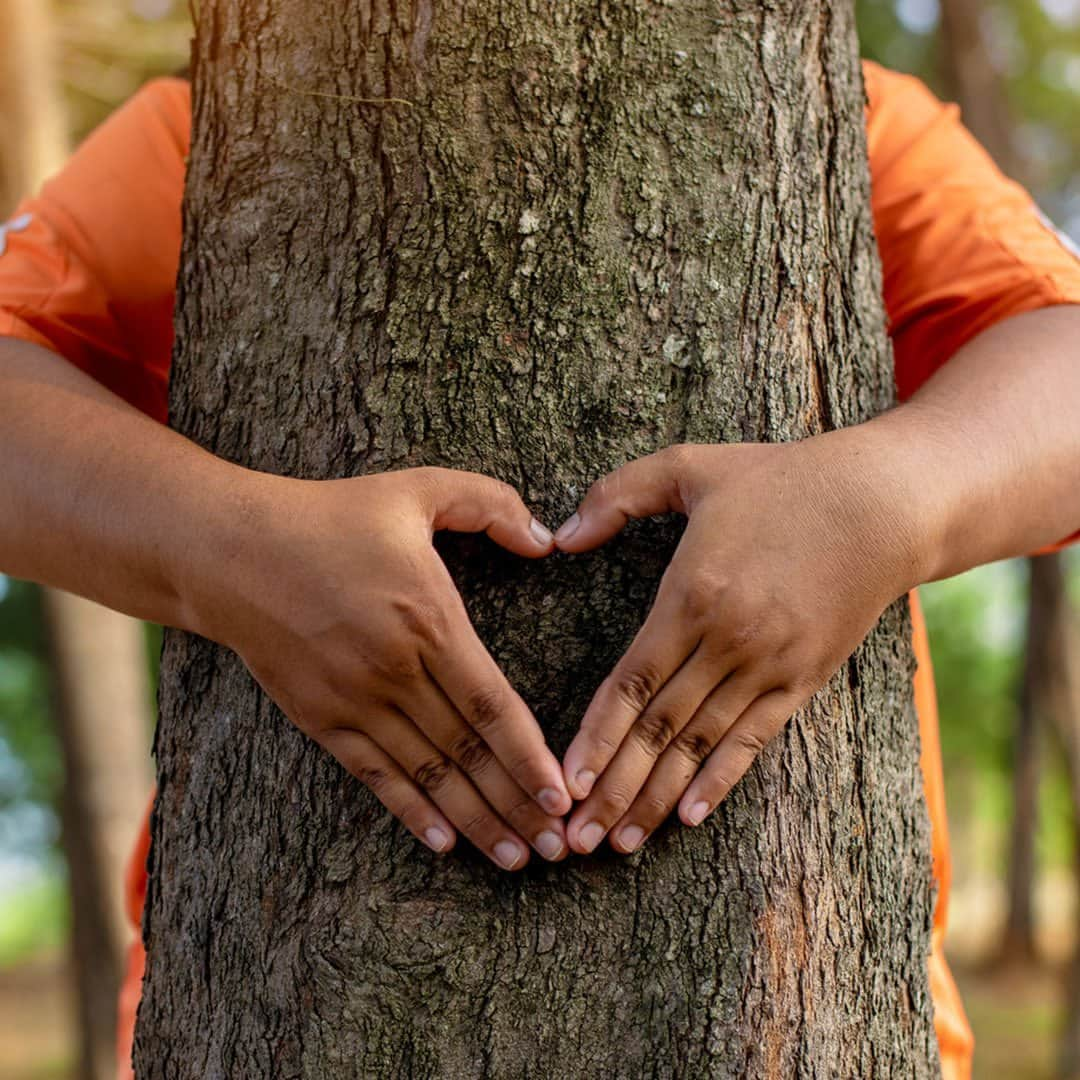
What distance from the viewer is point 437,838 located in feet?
4.29

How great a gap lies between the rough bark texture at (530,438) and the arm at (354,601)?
3.1 inches

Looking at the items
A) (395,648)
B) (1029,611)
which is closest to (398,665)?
(395,648)

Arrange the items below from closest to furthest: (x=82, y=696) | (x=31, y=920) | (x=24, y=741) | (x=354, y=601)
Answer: (x=354, y=601) < (x=82, y=696) < (x=24, y=741) < (x=31, y=920)

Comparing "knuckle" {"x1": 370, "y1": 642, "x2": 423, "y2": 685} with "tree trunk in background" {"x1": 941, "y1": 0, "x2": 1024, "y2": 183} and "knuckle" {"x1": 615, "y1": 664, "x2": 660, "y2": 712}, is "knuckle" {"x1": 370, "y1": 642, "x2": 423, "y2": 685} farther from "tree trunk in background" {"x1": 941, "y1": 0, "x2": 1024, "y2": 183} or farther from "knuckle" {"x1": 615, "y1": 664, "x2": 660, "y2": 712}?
"tree trunk in background" {"x1": 941, "y1": 0, "x2": 1024, "y2": 183}

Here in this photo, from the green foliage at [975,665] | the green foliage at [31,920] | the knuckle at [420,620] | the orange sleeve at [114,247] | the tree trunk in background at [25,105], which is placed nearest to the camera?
the knuckle at [420,620]

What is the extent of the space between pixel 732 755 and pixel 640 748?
0.36 ft

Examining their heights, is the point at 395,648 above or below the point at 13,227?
below

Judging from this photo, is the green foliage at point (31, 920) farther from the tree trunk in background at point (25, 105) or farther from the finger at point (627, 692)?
the finger at point (627, 692)

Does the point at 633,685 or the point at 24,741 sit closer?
the point at 633,685

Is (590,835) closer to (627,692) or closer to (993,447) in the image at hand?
(627,692)

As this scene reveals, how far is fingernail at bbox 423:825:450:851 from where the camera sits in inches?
51.5

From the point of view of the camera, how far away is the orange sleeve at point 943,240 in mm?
1755

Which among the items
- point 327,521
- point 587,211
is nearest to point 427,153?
point 587,211

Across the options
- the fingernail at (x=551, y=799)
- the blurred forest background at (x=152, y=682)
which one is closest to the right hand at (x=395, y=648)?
the fingernail at (x=551, y=799)
